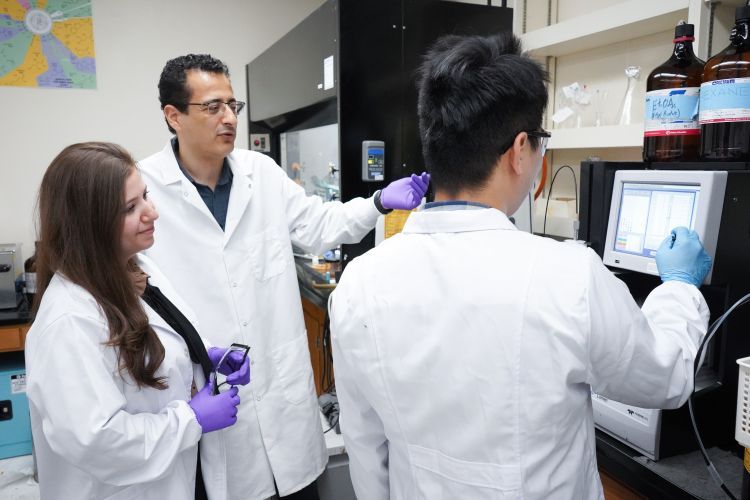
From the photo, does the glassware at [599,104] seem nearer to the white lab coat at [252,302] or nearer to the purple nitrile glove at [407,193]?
the purple nitrile glove at [407,193]

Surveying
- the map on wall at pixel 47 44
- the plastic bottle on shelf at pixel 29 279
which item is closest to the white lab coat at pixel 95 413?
the plastic bottle on shelf at pixel 29 279

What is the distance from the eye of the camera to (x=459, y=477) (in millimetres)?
784

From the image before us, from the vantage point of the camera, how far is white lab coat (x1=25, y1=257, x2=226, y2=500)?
0.93 meters

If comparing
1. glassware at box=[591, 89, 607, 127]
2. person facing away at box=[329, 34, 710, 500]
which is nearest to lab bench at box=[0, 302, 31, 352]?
person facing away at box=[329, 34, 710, 500]

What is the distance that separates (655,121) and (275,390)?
1.22m

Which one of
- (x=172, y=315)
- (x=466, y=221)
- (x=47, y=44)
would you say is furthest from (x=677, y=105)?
(x=47, y=44)

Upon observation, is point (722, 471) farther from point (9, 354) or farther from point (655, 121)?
point (9, 354)

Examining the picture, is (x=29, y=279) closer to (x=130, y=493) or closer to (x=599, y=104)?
(x=130, y=493)

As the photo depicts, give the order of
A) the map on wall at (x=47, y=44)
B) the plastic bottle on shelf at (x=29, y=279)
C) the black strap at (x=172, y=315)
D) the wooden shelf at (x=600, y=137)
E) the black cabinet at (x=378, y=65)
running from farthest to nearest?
the map on wall at (x=47, y=44) → the plastic bottle on shelf at (x=29, y=279) → the black cabinet at (x=378, y=65) → the wooden shelf at (x=600, y=137) → the black strap at (x=172, y=315)

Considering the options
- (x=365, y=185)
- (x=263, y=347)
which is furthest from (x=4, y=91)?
(x=263, y=347)

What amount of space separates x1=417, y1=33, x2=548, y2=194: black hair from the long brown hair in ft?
2.09

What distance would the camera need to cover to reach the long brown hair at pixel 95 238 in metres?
1.00

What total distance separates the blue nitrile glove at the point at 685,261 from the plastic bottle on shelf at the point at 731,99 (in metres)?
0.25

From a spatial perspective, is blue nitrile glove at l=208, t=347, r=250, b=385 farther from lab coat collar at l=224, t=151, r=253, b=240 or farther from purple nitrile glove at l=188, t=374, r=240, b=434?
lab coat collar at l=224, t=151, r=253, b=240
